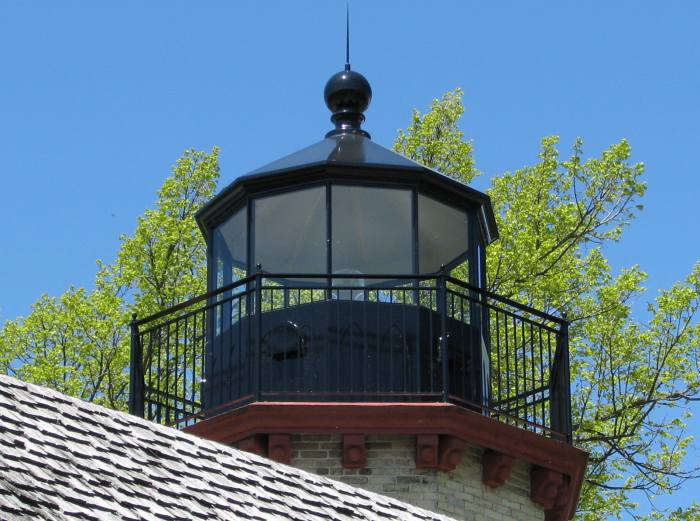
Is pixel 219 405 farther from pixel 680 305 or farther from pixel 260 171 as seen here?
pixel 680 305

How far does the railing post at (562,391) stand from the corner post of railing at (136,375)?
3108 mm

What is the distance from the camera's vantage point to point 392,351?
13.0 meters

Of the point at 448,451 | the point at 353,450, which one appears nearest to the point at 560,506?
the point at 448,451

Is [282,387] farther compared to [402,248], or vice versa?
[402,248]

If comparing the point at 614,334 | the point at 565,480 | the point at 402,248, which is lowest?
the point at 565,480

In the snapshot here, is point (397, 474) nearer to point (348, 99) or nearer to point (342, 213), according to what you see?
point (342, 213)

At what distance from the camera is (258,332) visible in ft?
42.5

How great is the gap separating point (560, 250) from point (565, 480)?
26.3 feet

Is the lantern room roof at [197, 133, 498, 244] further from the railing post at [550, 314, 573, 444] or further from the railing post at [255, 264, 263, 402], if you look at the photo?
the railing post at [550, 314, 573, 444]

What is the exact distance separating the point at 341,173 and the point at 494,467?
2.52m

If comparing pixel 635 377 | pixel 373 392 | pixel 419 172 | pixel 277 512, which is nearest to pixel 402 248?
pixel 419 172

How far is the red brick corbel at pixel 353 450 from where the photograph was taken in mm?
12602

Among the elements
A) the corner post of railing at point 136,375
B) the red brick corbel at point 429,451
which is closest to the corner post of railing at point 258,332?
the corner post of railing at point 136,375

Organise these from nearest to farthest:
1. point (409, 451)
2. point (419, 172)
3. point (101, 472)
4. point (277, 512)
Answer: point (101, 472) → point (277, 512) → point (409, 451) → point (419, 172)
